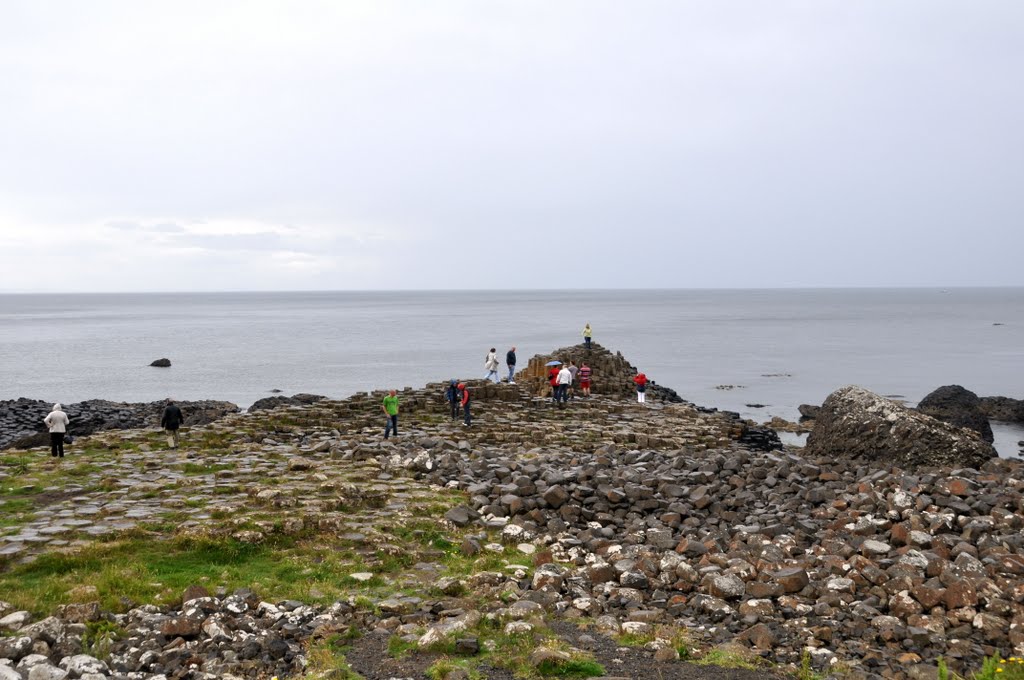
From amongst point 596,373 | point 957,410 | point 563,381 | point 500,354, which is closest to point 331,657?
point 563,381

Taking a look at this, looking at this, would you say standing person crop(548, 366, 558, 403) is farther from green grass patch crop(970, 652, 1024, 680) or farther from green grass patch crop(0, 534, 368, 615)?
green grass patch crop(970, 652, 1024, 680)

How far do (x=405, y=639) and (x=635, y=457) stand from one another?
11.4 meters

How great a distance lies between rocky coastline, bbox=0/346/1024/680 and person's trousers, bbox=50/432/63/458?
3.93ft

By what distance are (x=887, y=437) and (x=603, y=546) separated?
11.1 metres

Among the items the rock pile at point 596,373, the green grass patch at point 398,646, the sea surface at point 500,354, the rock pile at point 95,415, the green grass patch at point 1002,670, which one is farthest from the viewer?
the sea surface at point 500,354

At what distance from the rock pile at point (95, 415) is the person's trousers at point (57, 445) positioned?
14161 mm

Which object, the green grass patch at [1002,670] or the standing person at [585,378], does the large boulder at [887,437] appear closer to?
the green grass patch at [1002,670]

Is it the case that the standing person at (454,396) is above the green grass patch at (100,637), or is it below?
above

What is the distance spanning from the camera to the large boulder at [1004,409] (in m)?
43.8

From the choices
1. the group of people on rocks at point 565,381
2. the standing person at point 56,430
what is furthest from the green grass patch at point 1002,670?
the group of people on rocks at point 565,381

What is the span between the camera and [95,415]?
41219mm

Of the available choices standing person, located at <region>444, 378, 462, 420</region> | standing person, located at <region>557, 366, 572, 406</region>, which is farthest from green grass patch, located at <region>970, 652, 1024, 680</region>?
standing person, located at <region>557, 366, 572, 406</region>

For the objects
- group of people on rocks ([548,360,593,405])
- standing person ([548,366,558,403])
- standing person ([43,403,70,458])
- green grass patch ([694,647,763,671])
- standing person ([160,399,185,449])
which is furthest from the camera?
standing person ([548,366,558,403])

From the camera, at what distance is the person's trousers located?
20250 mm
